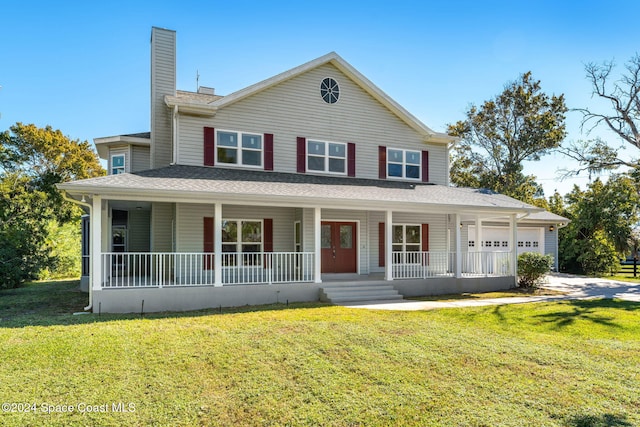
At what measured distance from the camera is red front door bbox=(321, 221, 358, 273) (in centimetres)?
1418

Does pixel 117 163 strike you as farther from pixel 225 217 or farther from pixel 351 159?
pixel 351 159

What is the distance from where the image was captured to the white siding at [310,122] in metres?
13.5

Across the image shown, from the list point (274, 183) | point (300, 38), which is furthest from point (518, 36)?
point (274, 183)

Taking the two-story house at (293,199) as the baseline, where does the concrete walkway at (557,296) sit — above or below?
below

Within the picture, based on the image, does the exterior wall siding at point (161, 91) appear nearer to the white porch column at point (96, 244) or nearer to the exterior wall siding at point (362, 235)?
the white porch column at point (96, 244)

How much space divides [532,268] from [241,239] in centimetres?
1036

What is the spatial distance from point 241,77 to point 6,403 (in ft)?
48.4

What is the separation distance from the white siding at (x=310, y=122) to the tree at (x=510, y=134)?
14.5 meters

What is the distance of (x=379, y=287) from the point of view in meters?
12.4

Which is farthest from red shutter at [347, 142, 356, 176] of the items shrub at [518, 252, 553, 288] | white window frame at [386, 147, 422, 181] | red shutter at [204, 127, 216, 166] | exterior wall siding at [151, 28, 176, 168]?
shrub at [518, 252, 553, 288]

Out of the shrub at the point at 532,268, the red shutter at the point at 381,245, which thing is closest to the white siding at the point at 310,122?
the red shutter at the point at 381,245

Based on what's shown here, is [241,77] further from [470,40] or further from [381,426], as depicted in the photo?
[381,426]

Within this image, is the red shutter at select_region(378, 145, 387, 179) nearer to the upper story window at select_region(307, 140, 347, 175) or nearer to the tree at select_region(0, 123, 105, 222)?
the upper story window at select_region(307, 140, 347, 175)

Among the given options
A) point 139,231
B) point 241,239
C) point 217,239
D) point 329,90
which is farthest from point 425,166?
point 139,231
